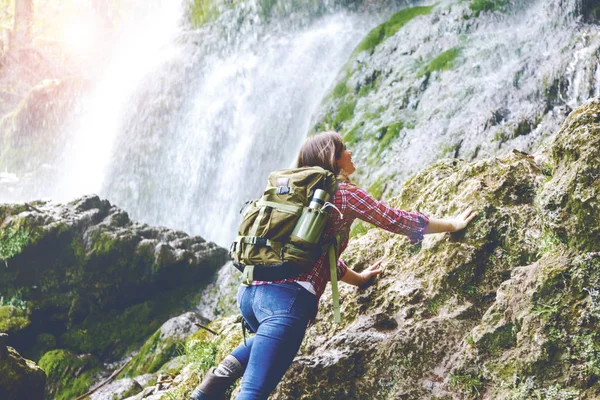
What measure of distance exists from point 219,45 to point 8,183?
Answer: 14187mm

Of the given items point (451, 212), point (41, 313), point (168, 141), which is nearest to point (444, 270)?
point (451, 212)

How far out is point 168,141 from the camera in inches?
830

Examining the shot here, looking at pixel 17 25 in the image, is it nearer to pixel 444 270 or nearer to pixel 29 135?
pixel 29 135

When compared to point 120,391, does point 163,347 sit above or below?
below

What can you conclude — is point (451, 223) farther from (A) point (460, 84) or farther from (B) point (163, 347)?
(A) point (460, 84)

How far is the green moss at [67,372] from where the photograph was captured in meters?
9.90

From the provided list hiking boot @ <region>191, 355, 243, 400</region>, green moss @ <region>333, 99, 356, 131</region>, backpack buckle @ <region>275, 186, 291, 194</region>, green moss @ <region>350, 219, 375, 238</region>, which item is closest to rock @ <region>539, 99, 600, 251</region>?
backpack buckle @ <region>275, 186, 291, 194</region>

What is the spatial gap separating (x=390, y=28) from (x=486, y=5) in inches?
131

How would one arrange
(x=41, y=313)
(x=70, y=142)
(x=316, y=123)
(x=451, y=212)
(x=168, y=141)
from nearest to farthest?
(x=451, y=212), (x=41, y=313), (x=316, y=123), (x=168, y=141), (x=70, y=142)

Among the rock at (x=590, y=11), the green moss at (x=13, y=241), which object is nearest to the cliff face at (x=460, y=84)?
the rock at (x=590, y=11)

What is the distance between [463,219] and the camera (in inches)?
147

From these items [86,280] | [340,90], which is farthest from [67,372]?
[340,90]

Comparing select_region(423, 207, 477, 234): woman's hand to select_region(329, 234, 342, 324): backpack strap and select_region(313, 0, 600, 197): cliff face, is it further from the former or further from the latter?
select_region(313, 0, 600, 197): cliff face

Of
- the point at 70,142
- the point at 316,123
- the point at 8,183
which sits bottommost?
the point at 8,183
